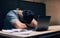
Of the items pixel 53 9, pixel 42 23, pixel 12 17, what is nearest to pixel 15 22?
pixel 12 17

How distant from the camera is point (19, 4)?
232 cm

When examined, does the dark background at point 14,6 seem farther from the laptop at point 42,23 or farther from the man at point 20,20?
the laptop at point 42,23

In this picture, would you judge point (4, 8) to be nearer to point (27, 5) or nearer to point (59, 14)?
point (27, 5)

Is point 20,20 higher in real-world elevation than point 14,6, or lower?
lower

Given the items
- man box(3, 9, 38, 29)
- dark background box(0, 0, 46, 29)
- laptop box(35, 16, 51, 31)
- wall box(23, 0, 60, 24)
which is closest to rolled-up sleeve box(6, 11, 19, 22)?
man box(3, 9, 38, 29)

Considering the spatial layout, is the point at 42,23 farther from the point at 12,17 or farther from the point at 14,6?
the point at 14,6

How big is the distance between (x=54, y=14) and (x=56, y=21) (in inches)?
6.5

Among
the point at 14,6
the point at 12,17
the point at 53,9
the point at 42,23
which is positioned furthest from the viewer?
the point at 53,9

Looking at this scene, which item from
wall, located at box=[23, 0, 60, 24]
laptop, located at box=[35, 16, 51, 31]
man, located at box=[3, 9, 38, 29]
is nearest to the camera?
laptop, located at box=[35, 16, 51, 31]

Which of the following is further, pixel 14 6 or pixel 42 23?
pixel 14 6

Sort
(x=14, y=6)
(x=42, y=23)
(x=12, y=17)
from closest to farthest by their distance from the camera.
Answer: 1. (x=42, y=23)
2. (x=12, y=17)
3. (x=14, y=6)

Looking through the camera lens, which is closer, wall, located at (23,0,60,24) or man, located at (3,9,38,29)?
man, located at (3,9,38,29)

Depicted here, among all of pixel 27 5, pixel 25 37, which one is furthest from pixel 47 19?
pixel 27 5

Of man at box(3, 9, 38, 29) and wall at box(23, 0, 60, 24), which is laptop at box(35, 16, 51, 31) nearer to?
man at box(3, 9, 38, 29)
